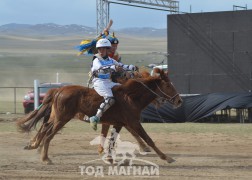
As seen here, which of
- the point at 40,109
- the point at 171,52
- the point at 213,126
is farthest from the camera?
the point at 171,52

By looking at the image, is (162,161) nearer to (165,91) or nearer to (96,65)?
(165,91)

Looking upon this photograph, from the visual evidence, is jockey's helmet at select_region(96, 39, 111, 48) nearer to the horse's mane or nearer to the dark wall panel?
the horse's mane

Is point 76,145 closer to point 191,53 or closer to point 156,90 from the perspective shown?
point 156,90

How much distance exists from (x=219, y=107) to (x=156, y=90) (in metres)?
11.2

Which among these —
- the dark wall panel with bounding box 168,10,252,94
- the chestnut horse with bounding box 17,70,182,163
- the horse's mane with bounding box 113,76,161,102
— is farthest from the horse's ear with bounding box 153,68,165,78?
the dark wall panel with bounding box 168,10,252,94

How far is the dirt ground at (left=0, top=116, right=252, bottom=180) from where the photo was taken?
10.7 meters

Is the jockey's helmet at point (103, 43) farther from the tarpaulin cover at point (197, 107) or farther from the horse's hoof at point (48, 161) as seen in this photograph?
the tarpaulin cover at point (197, 107)

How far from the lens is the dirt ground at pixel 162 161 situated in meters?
10.7

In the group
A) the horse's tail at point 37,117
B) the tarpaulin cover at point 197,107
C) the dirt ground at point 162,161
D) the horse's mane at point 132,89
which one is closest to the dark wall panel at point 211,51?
the tarpaulin cover at point 197,107

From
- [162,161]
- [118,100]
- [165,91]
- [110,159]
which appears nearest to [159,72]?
[165,91]

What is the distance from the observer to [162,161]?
12266 mm

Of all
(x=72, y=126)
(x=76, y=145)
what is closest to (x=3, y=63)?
(x=72, y=126)

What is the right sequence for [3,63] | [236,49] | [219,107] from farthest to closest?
[3,63], [236,49], [219,107]

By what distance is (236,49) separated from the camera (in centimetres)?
2945
